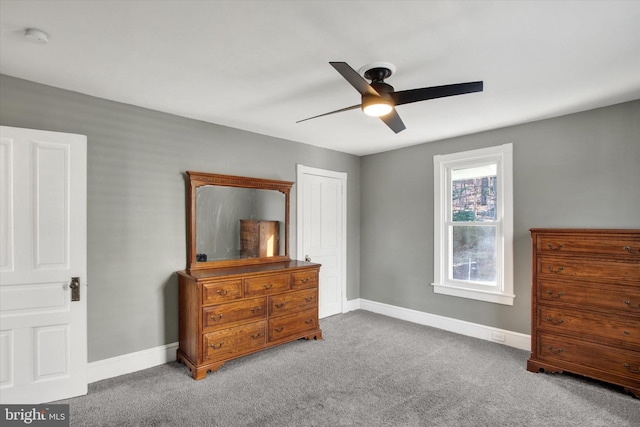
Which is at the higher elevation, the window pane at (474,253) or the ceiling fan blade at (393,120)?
the ceiling fan blade at (393,120)

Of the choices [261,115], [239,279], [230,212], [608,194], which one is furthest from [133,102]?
[608,194]

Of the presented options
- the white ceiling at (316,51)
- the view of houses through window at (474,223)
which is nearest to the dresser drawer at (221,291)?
the white ceiling at (316,51)

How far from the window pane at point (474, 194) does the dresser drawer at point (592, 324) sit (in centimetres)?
125

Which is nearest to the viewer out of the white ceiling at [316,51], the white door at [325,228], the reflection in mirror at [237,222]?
the white ceiling at [316,51]

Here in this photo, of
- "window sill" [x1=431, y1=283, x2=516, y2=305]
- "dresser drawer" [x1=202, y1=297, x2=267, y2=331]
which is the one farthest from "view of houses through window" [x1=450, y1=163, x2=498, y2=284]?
"dresser drawer" [x1=202, y1=297, x2=267, y2=331]

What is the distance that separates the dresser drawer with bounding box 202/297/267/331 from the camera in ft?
9.80

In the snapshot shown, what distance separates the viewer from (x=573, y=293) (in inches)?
113

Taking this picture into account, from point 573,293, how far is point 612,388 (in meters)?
0.81

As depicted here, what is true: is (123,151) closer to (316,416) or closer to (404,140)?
(316,416)

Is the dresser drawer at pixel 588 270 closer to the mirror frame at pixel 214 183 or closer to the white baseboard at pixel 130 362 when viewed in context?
the mirror frame at pixel 214 183

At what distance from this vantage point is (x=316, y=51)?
6.97ft

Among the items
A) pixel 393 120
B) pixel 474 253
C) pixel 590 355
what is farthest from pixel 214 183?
pixel 590 355

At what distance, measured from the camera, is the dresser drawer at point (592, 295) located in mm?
2627

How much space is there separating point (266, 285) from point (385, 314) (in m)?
2.26
